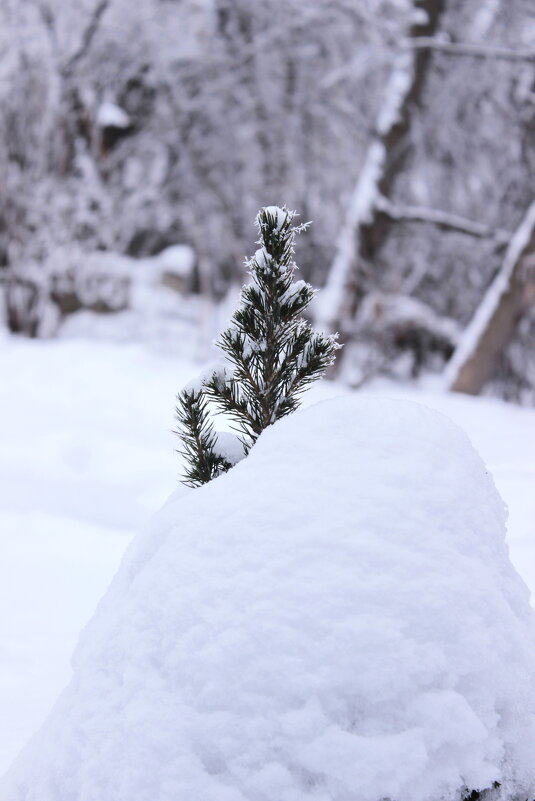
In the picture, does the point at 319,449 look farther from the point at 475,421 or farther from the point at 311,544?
the point at 475,421

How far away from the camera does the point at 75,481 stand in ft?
13.3

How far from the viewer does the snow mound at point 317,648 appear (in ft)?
3.09

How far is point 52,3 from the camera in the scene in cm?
899

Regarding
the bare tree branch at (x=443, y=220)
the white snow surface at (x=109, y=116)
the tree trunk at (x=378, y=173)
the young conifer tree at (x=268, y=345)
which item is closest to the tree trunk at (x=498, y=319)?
the bare tree branch at (x=443, y=220)

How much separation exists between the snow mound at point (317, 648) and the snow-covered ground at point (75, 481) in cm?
19

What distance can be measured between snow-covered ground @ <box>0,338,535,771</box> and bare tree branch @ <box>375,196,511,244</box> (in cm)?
206

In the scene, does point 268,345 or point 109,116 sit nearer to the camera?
point 268,345

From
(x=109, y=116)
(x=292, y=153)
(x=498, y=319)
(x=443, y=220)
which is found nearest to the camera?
(x=498, y=319)

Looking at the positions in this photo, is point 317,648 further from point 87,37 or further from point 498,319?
point 87,37

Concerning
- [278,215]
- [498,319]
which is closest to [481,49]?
[498,319]

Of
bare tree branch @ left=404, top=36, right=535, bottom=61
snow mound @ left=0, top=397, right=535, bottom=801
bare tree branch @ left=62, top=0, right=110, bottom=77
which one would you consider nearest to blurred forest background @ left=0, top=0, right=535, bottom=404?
bare tree branch @ left=62, top=0, right=110, bottom=77

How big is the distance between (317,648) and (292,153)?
9.24 m

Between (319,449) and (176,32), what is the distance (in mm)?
10340

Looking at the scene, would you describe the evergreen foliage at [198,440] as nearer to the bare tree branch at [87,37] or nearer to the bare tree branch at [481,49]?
the bare tree branch at [481,49]
